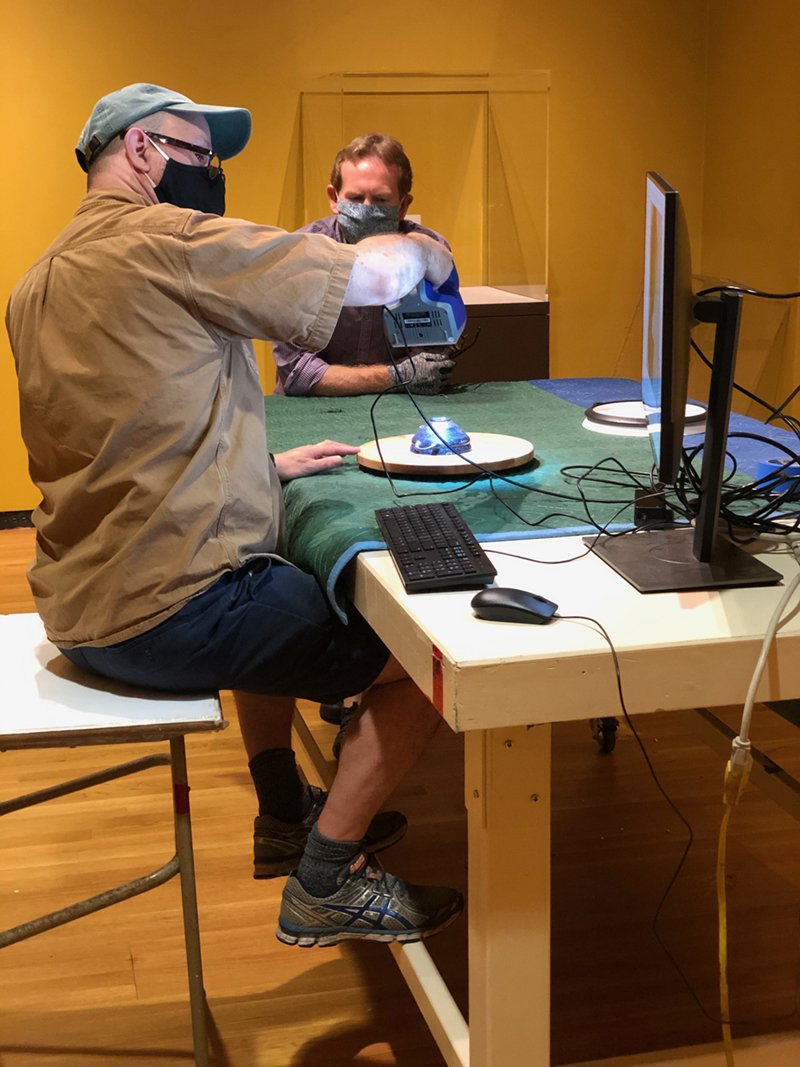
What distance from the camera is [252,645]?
134cm

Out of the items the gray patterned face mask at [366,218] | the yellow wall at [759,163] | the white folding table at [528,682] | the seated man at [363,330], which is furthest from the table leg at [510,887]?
the yellow wall at [759,163]

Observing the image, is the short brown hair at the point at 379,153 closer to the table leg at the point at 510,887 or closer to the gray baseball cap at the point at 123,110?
the gray baseball cap at the point at 123,110

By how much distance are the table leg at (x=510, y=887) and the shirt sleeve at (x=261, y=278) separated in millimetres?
588

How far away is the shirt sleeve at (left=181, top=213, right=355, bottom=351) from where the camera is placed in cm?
129

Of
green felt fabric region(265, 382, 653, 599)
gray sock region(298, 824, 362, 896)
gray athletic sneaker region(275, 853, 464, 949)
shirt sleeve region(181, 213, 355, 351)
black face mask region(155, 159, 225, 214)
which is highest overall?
black face mask region(155, 159, 225, 214)

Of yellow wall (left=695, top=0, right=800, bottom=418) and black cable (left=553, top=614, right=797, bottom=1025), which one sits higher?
yellow wall (left=695, top=0, right=800, bottom=418)

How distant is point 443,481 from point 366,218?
1267mm

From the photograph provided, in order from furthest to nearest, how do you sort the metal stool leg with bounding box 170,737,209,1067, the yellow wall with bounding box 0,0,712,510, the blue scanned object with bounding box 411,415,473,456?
the yellow wall with bounding box 0,0,712,510 < the blue scanned object with bounding box 411,415,473,456 < the metal stool leg with bounding box 170,737,209,1067

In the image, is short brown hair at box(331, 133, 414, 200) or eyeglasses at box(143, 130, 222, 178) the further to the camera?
short brown hair at box(331, 133, 414, 200)

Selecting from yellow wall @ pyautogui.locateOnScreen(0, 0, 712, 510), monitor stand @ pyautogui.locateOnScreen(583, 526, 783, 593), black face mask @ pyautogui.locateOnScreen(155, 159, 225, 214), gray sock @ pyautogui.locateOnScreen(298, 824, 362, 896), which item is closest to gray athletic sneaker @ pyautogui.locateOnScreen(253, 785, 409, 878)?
gray sock @ pyautogui.locateOnScreen(298, 824, 362, 896)

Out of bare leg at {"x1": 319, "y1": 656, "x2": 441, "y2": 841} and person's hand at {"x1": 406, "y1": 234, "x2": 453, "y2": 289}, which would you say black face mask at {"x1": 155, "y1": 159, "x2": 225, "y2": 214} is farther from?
bare leg at {"x1": 319, "y1": 656, "x2": 441, "y2": 841}

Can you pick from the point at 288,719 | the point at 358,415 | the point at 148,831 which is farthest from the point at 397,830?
the point at 358,415

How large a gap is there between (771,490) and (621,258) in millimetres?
3558

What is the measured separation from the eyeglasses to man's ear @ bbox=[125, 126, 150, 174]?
12 millimetres
